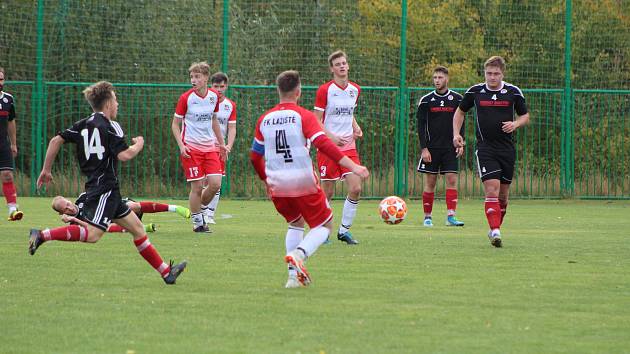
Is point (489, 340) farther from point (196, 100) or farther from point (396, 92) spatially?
point (396, 92)

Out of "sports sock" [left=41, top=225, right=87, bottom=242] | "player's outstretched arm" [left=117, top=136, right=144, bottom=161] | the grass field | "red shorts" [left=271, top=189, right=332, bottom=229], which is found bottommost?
the grass field

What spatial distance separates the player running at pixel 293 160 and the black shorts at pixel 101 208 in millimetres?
1217

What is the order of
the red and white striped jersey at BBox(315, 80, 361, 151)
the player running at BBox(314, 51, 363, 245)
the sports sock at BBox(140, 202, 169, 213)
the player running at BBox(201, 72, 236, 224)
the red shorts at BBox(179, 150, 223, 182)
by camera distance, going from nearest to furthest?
the player running at BBox(314, 51, 363, 245)
the red and white striped jersey at BBox(315, 80, 361, 151)
the sports sock at BBox(140, 202, 169, 213)
the red shorts at BBox(179, 150, 223, 182)
the player running at BBox(201, 72, 236, 224)

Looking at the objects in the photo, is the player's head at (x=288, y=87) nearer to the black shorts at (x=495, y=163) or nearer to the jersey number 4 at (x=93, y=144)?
the jersey number 4 at (x=93, y=144)

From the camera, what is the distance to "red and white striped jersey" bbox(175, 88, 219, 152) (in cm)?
1483

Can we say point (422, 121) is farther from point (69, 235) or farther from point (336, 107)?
point (69, 235)

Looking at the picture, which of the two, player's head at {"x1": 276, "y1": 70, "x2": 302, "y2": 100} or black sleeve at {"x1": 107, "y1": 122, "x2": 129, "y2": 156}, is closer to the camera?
player's head at {"x1": 276, "y1": 70, "x2": 302, "y2": 100}

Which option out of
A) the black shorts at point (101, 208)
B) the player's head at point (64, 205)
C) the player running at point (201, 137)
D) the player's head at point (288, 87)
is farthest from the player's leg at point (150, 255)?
the player running at point (201, 137)

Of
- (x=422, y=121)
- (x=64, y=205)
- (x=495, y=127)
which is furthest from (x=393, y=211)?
(x=64, y=205)

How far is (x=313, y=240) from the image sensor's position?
8906 mm

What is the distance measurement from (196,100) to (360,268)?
5.40 m

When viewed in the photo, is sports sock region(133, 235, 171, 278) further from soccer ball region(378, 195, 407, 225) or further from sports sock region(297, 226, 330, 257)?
soccer ball region(378, 195, 407, 225)

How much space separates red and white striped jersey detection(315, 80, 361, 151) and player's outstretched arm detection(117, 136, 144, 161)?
4.29m

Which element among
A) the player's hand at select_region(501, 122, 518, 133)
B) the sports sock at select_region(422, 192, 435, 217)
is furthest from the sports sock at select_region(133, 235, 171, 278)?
the sports sock at select_region(422, 192, 435, 217)
